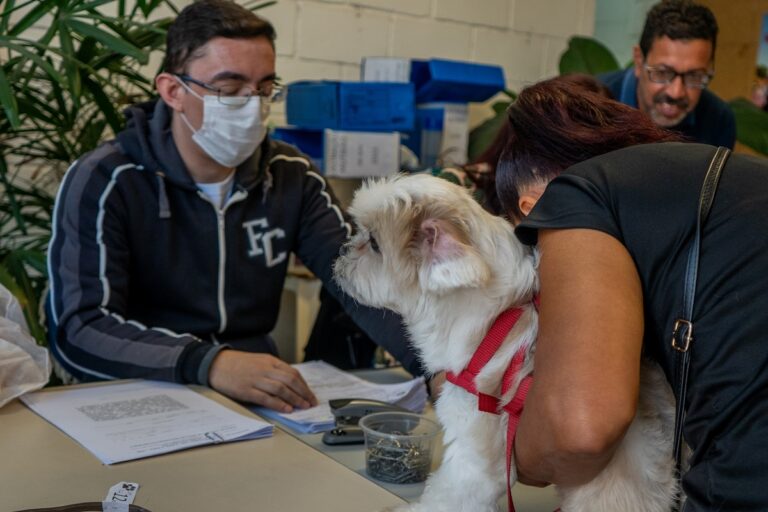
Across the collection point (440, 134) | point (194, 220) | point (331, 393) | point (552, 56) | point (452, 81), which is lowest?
point (331, 393)

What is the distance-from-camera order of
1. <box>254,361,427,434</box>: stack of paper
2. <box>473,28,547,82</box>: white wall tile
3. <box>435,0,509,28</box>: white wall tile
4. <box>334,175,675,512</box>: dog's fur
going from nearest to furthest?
1. <box>334,175,675,512</box>: dog's fur
2. <box>254,361,427,434</box>: stack of paper
3. <box>435,0,509,28</box>: white wall tile
4. <box>473,28,547,82</box>: white wall tile

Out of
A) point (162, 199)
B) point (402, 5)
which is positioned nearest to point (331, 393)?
point (162, 199)

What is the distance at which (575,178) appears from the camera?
3.22 ft

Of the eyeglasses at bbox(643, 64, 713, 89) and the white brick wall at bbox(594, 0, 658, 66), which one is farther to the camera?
the white brick wall at bbox(594, 0, 658, 66)

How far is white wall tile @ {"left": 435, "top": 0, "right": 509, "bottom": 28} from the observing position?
388 cm

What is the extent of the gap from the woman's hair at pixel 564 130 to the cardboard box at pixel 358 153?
1.87 metres

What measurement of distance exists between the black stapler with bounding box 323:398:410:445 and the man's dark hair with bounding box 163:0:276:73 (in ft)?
3.46

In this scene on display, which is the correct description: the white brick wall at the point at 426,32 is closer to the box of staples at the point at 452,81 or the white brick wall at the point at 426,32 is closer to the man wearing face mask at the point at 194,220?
the box of staples at the point at 452,81

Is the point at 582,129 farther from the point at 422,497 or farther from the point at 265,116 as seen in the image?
the point at 265,116

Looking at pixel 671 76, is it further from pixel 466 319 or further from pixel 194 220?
pixel 466 319

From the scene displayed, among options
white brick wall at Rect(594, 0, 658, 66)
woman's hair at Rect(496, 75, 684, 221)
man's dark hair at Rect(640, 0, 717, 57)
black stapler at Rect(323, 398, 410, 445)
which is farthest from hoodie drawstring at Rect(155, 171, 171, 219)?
white brick wall at Rect(594, 0, 658, 66)

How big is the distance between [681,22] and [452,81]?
93 centimetres

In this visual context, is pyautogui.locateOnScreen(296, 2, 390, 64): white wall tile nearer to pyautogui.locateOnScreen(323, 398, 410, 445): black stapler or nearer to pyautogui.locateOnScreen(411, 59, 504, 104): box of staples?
pyautogui.locateOnScreen(411, 59, 504, 104): box of staples

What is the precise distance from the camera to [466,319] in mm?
1120
